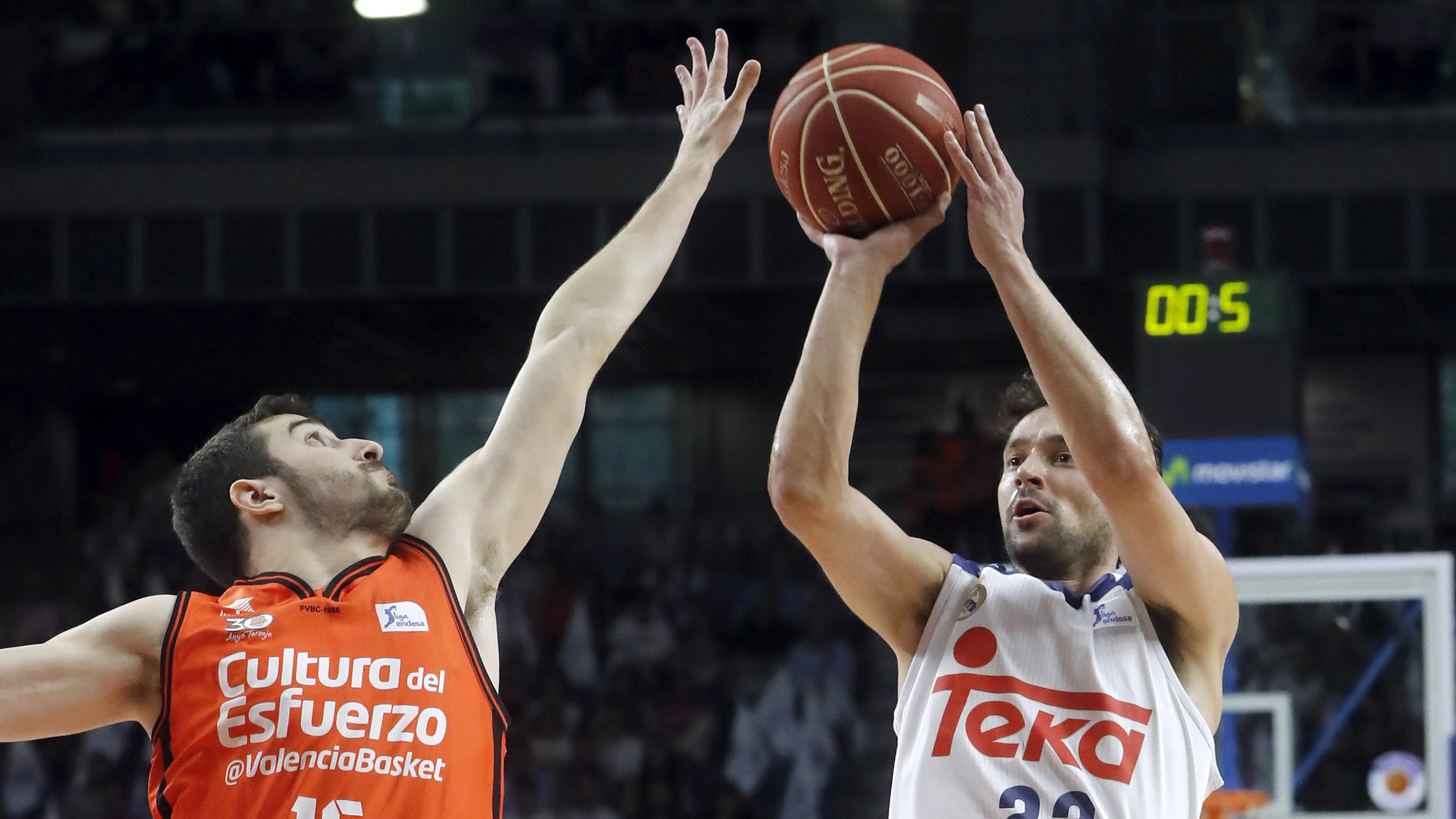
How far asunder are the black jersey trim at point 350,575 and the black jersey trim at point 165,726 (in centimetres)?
24

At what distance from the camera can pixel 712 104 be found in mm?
3652

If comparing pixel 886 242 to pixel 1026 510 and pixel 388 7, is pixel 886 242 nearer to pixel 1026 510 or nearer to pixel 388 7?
pixel 1026 510

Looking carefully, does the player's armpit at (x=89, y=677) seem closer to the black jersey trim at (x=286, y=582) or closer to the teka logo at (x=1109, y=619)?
the black jersey trim at (x=286, y=582)

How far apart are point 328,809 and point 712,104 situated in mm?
1738

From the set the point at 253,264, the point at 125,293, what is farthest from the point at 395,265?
the point at 125,293

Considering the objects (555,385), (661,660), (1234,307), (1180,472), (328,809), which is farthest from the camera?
(661,660)

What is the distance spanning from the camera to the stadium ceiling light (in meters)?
11.5

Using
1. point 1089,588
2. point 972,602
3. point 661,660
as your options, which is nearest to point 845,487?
point 972,602

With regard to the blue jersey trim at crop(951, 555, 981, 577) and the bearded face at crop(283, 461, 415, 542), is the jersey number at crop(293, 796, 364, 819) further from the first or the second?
the blue jersey trim at crop(951, 555, 981, 577)

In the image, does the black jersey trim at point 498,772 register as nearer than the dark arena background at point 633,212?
Yes

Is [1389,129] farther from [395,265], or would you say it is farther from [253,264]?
[253,264]

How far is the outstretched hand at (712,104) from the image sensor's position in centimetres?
355

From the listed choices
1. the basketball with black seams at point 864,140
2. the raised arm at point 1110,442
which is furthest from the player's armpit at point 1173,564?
the basketball with black seams at point 864,140

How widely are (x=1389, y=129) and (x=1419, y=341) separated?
3400mm
